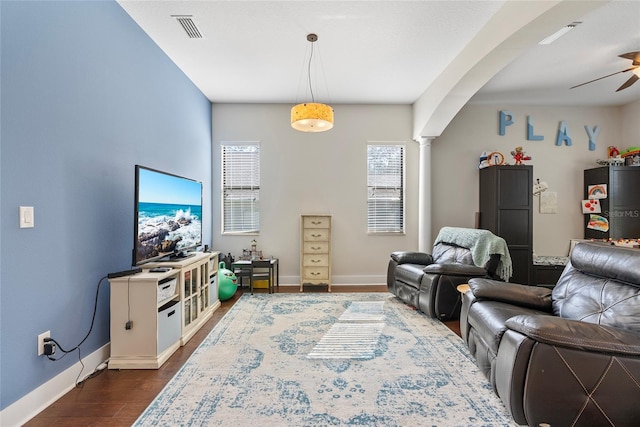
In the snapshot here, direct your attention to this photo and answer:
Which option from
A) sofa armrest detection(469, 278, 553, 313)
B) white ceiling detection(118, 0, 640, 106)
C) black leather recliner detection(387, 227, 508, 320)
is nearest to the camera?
sofa armrest detection(469, 278, 553, 313)

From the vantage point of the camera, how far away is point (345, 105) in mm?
4949

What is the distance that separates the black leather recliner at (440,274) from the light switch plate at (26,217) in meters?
3.22

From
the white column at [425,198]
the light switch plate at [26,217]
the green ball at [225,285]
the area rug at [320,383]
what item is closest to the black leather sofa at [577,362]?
the area rug at [320,383]

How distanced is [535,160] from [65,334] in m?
6.09

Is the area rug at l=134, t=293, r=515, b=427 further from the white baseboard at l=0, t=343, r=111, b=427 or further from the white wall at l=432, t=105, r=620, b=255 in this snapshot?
the white wall at l=432, t=105, r=620, b=255

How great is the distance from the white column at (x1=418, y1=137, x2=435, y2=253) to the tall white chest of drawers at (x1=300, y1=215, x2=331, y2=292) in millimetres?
1440

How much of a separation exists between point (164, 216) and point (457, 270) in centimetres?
291

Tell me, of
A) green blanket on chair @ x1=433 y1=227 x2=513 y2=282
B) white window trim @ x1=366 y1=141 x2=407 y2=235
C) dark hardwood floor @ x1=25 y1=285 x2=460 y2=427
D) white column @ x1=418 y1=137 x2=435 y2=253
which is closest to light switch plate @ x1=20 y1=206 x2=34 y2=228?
dark hardwood floor @ x1=25 y1=285 x2=460 y2=427

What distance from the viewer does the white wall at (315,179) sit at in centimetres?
489

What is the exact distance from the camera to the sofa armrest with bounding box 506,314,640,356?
1.42 metres

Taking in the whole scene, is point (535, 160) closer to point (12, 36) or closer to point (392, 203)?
point (392, 203)

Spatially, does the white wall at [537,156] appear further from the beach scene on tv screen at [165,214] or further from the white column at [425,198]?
the beach scene on tv screen at [165,214]

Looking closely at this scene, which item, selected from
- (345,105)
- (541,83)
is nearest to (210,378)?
(345,105)

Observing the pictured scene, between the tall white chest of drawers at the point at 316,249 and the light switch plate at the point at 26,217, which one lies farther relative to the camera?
the tall white chest of drawers at the point at 316,249
